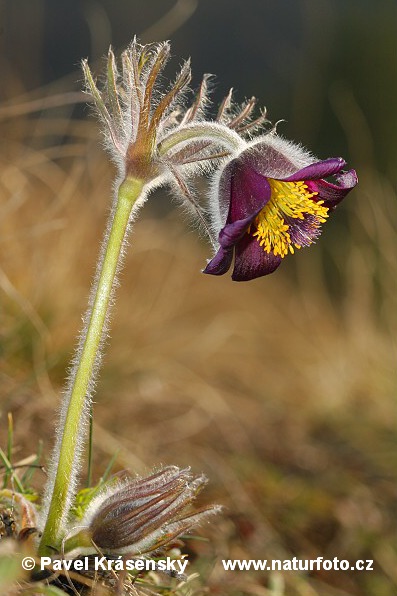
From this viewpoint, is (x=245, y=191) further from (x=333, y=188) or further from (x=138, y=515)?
(x=138, y=515)

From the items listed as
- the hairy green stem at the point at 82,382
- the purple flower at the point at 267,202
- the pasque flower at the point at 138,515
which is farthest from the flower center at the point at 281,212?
the pasque flower at the point at 138,515

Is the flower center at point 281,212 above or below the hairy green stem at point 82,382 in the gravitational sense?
above

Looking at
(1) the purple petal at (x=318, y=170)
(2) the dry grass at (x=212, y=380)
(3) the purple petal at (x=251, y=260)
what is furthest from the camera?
(2) the dry grass at (x=212, y=380)

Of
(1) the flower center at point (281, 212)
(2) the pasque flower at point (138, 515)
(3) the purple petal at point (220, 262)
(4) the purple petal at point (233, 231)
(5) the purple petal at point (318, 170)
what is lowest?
(2) the pasque flower at point (138, 515)

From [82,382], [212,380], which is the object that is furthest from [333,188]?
[212,380]

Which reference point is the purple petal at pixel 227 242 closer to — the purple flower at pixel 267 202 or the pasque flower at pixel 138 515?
the purple flower at pixel 267 202

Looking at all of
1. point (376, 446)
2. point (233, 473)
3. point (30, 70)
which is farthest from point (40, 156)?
point (376, 446)
